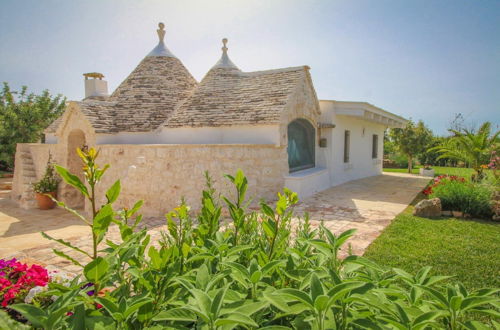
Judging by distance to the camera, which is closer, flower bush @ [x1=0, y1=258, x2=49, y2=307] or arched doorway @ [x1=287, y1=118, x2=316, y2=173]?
flower bush @ [x1=0, y1=258, x2=49, y2=307]

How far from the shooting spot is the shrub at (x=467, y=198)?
7855mm

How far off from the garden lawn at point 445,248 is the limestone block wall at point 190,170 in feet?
14.1

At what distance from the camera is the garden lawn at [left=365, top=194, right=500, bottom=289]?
4434 mm

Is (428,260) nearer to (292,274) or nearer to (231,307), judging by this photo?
(292,274)

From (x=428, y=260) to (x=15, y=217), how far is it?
1387 cm

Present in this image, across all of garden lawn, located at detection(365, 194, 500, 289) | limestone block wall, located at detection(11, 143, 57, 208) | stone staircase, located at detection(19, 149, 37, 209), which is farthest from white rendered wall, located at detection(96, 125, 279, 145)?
garden lawn, located at detection(365, 194, 500, 289)

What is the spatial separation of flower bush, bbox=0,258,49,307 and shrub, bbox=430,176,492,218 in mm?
9595

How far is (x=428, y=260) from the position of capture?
4.82 meters

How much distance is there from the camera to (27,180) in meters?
14.1

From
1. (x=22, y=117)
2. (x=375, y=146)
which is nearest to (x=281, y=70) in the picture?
(x=375, y=146)

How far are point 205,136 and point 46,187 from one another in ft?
25.9

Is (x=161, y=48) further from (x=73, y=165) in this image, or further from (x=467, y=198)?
Result: (x=467, y=198)

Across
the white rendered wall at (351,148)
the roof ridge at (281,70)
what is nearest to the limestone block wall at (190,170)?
the white rendered wall at (351,148)

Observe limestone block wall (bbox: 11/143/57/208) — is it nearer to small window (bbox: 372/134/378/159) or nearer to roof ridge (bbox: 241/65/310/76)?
roof ridge (bbox: 241/65/310/76)
